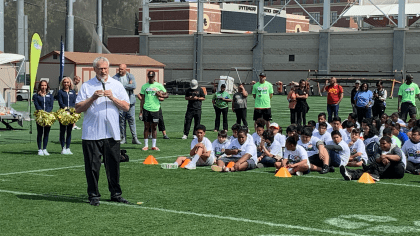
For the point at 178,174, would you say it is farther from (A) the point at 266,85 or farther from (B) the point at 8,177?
(A) the point at 266,85

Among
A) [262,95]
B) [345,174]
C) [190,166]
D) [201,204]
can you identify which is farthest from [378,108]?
[201,204]

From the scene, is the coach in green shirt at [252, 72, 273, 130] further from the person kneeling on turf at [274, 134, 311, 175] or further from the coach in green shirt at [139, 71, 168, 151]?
the person kneeling on turf at [274, 134, 311, 175]

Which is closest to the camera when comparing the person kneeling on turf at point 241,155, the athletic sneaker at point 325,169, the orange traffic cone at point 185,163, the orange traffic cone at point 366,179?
the orange traffic cone at point 366,179

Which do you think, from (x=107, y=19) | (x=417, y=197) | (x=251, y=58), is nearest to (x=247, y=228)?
(x=417, y=197)

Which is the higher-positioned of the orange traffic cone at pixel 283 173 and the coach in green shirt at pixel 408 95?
the coach in green shirt at pixel 408 95

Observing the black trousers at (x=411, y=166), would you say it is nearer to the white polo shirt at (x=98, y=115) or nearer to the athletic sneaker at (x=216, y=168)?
the athletic sneaker at (x=216, y=168)

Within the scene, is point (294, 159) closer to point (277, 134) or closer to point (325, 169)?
point (325, 169)

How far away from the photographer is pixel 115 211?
8.91m

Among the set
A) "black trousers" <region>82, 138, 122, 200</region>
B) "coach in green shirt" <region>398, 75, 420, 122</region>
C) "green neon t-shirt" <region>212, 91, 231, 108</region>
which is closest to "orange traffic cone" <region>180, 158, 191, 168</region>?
"black trousers" <region>82, 138, 122, 200</region>

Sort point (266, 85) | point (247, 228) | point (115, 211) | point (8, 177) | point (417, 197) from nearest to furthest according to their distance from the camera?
point (247, 228) < point (115, 211) < point (417, 197) < point (8, 177) < point (266, 85)

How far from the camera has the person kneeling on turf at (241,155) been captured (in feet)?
42.8

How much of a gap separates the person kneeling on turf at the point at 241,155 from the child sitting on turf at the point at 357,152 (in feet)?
6.98

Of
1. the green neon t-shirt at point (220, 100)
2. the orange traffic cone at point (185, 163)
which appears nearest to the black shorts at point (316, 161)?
the orange traffic cone at point (185, 163)

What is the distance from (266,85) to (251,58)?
149 feet
